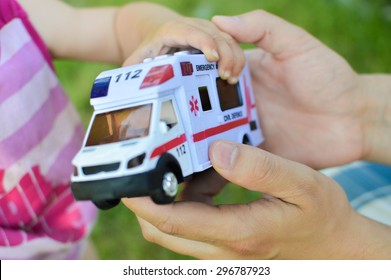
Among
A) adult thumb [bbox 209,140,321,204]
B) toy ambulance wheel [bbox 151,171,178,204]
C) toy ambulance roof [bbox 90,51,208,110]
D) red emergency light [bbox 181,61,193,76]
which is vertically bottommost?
adult thumb [bbox 209,140,321,204]

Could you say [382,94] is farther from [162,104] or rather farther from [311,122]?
[162,104]

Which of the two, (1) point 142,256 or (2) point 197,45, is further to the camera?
(1) point 142,256

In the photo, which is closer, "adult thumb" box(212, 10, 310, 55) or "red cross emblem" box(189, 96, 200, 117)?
"red cross emblem" box(189, 96, 200, 117)

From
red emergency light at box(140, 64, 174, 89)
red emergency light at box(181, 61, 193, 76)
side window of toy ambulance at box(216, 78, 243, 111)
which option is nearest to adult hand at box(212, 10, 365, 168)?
side window of toy ambulance at box(216, 78, 243, 111)

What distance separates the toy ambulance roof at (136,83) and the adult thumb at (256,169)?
6.8 inches

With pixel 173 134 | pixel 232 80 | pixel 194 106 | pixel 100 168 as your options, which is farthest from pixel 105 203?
pixel 232 80

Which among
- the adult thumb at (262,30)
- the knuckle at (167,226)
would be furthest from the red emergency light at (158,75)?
the adult thumb at (262,30)

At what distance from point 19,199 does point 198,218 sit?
0.56 metres

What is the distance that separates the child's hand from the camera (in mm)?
1296

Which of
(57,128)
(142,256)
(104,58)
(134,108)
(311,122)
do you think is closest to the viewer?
(134,108)

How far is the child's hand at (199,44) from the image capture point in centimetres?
130

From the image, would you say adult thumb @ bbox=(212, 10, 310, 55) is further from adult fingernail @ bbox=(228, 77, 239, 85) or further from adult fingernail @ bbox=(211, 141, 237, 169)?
adult fingernail @ bbox=(211, 141, 237, 169)

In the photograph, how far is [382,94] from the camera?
177 centimetres
